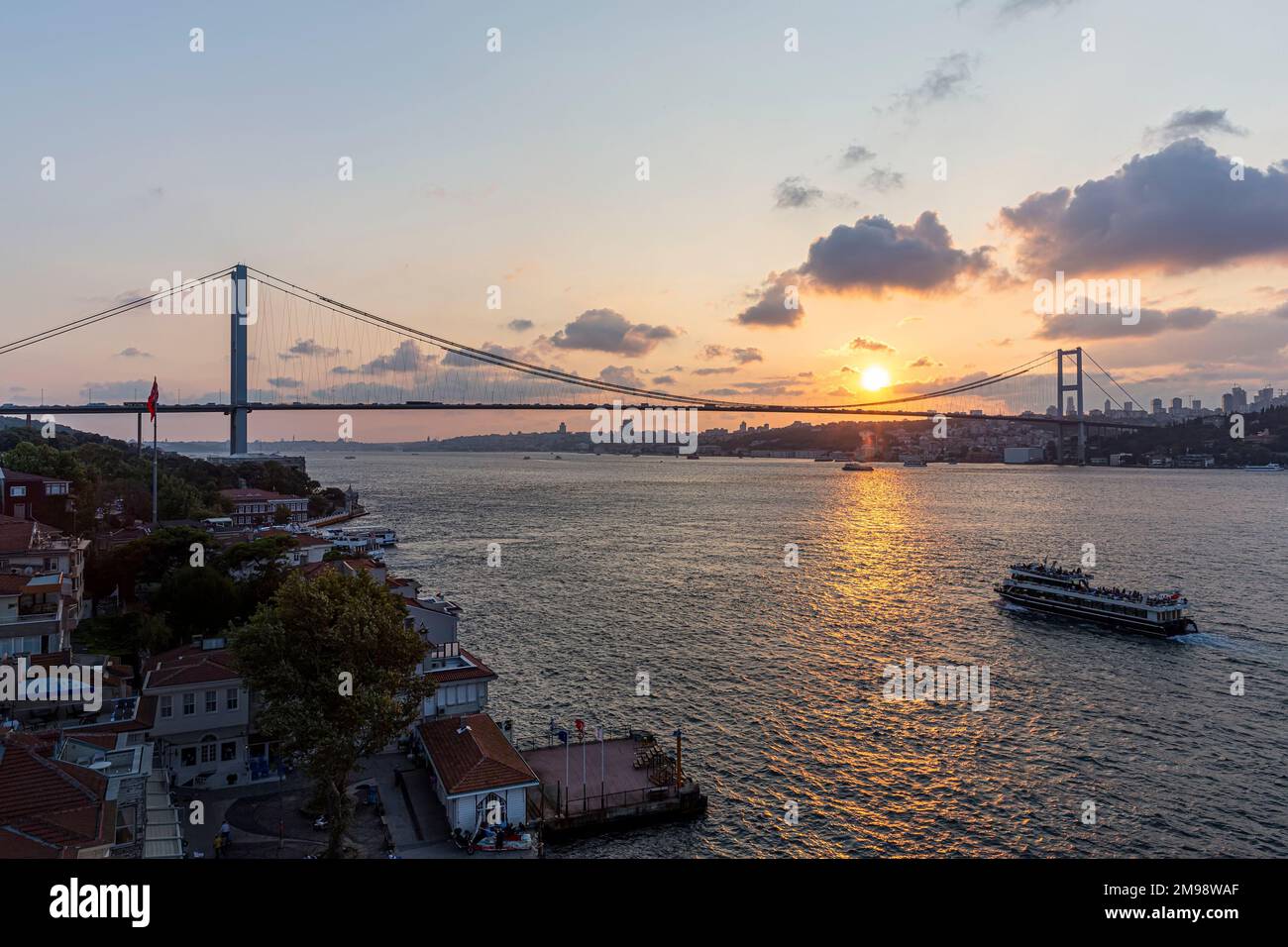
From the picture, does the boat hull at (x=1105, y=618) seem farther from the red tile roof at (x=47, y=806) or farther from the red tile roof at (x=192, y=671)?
the red tile roof at (x=47, y=806)

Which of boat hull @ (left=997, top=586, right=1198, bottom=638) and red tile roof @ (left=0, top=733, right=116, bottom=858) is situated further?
boat hull @ (left=997, top=586, right=1198, bottom=638)

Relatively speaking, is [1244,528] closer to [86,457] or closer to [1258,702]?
[1258,702]

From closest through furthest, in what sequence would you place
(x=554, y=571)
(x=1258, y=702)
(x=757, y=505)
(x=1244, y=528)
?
1. (x=1258, y=702)
2. (x=554, y=571)
3. (x=1244, y=528)
4. (x=757, y=505)

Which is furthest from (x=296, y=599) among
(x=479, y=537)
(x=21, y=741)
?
(x=479, y=537)

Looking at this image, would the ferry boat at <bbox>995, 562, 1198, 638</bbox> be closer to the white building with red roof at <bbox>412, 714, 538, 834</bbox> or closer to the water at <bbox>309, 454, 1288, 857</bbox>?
the water at <bbox>309, 454, 1288, 857</bbox>

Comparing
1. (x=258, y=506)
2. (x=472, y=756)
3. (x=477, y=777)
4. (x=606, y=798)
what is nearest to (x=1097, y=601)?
(x=606, y=798)

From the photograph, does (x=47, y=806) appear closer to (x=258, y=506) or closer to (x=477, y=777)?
(x=477, y=777)

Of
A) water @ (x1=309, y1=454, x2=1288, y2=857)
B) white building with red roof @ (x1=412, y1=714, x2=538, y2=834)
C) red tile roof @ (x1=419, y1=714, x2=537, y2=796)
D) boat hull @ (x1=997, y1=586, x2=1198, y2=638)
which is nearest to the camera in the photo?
white building with red roof @ (x1=412, y1=714, x2=538, y2=834)

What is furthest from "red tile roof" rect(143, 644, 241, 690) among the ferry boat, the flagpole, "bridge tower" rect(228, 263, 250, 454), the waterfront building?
"bridge tower" rect(228, 263, 250, 454)
